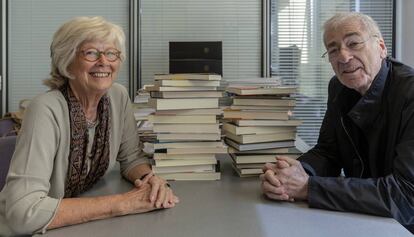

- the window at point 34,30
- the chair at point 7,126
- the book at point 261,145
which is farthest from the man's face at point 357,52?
the window at point 34,30

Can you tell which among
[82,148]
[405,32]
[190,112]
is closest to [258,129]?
[190,112]

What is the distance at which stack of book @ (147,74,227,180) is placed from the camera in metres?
1.31

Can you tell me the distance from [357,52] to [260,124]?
0.39 meters

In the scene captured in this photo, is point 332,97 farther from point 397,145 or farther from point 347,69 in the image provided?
point 397,145

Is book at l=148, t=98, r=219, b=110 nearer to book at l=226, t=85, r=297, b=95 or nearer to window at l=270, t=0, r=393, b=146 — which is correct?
book at l=226, t=85, r=297, b=95

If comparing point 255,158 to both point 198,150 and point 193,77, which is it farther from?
point 193,77

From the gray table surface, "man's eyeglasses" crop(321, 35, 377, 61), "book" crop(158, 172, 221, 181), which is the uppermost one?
"man's eyeglasses" crop(321, 35, 377, 61)

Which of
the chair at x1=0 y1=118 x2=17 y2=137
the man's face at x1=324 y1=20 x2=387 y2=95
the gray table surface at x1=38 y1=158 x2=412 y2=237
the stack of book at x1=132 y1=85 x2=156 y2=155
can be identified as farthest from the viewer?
the chair at x1=0 y1=118 x2=17 y2=137

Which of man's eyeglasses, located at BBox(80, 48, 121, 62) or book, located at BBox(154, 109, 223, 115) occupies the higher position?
man's eyeglasses, located at BBox(80, 48, 121, 62)

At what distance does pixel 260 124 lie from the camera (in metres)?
1.36

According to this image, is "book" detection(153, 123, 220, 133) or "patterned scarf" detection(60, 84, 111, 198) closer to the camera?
"patterned scarf" detection(60, 84, 111, 198)

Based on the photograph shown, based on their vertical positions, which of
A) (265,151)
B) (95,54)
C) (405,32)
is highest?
(405,32)

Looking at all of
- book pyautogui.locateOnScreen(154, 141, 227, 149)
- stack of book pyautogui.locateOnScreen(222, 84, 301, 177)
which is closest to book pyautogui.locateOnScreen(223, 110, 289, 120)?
stack of book pyautogui.locateOnScreen(222, 84, 301, 177)

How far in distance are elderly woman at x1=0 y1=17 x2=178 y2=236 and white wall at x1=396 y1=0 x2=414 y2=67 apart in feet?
9.52
